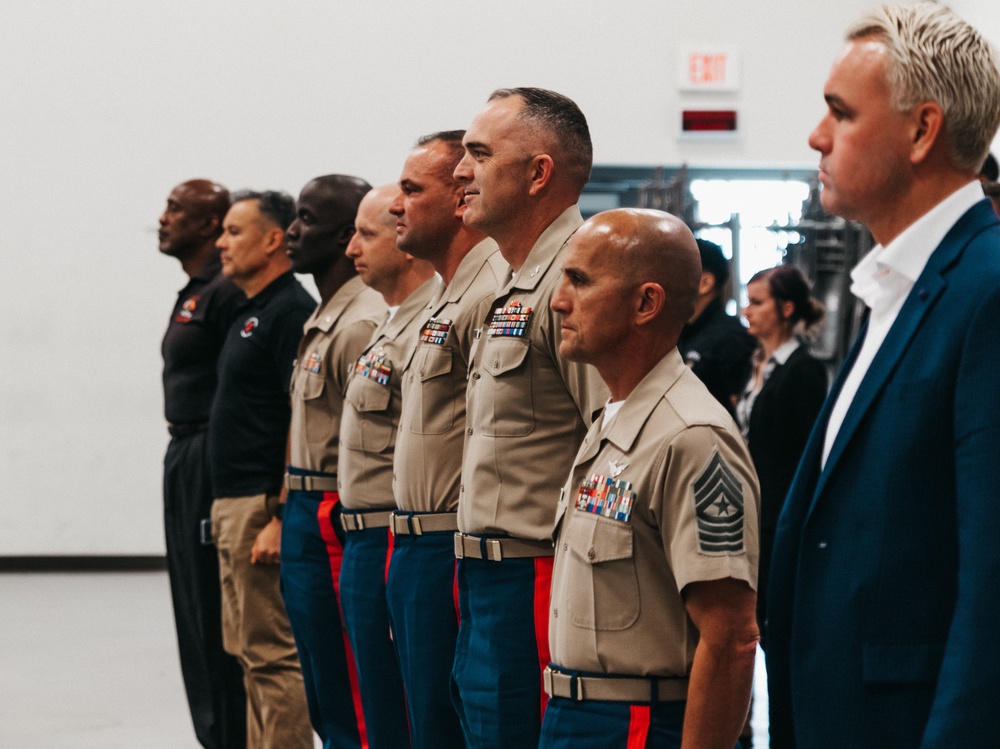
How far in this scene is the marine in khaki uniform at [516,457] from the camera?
7.34ft

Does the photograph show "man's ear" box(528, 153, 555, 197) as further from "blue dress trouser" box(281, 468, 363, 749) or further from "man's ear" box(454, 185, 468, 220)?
"blue dress trouser" box(281, 468, 363, 749)

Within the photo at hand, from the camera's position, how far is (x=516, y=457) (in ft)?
7.47

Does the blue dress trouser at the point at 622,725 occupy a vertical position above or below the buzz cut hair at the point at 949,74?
below

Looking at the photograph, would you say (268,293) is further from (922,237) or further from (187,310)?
(922,237)

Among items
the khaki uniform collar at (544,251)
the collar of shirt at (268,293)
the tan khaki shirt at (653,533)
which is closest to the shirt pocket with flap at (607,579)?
the tan khaki shirt at (653,533)

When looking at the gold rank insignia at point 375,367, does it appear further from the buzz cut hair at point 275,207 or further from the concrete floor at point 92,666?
the concrete floor at point 92,666

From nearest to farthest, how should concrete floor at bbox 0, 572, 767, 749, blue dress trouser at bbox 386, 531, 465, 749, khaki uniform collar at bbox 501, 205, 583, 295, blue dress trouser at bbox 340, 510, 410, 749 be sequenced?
1. khaki uniform collar at bbox 501, 205, 583, 295
2. blue dress trouser at bbox 386, 531, 465, 749
3. blue dress trouser at bbox 340, 510, 410, 749
4. concrete floor at bbox 0, 572, 767, 749

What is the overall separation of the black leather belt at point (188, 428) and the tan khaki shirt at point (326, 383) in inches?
25.3

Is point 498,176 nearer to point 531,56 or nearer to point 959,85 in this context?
point 959,85

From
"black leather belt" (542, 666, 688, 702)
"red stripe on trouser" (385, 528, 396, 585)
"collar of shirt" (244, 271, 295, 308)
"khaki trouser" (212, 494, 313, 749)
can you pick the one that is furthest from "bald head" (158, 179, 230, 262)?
"black leather belt" (542, 666, 688, 702)

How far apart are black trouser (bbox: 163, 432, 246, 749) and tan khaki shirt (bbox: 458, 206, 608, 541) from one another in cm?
191

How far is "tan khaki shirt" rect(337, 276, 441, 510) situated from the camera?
310 cm

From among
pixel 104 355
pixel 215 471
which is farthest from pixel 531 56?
pixel 215 471

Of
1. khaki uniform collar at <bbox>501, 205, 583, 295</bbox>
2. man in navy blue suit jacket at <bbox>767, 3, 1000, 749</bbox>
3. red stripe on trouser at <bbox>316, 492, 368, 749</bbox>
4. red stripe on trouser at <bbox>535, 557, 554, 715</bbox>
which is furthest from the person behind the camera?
red stripe on trouser at <bbox>316, 492, 368, 749</bbox>
